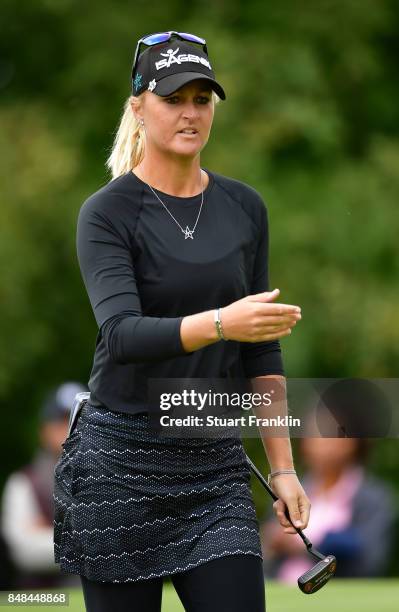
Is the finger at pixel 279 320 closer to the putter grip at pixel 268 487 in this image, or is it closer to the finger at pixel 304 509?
the putter grip at pixel 268 487

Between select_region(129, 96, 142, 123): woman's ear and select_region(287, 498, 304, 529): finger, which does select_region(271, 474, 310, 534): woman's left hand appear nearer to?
select_region(287, 498, 304, 529): finger

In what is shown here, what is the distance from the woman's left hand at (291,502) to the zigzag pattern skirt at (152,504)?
177 mm

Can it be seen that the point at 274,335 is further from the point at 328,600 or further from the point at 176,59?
the point at 328,600

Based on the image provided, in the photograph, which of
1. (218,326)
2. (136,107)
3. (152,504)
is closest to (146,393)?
(152,504)

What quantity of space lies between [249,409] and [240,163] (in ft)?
25.0

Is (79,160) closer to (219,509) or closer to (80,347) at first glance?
(80,347)

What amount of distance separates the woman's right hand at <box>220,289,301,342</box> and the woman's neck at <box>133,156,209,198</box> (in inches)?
19.9

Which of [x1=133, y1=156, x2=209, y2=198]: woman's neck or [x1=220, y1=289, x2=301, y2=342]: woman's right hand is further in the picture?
[x1=133, y1=156, x2=209, y2=198]: woman's neck

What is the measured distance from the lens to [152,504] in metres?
3.05

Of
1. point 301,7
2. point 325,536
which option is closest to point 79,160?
point 301,7

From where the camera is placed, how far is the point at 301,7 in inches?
464

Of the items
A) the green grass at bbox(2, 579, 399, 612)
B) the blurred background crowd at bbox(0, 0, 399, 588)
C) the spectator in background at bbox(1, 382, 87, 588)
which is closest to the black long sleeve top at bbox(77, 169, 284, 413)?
the green grass at bbox(2, 579, 399, 612)

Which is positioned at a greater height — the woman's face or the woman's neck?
the woman's face

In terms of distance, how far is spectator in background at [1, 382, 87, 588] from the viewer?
6.52m
